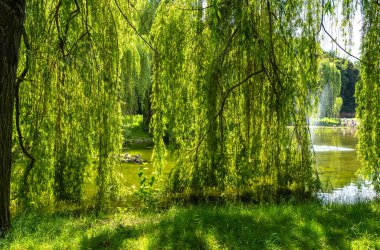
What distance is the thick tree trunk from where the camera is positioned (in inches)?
126

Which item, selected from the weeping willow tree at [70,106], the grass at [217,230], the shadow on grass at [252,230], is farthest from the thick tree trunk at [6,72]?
the weeping willow tree at [70,106]

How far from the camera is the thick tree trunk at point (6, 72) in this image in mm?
3201

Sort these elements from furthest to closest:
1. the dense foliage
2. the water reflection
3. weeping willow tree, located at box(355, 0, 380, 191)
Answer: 1. the water reflection
2. weeping willow tree, located at box(355, 0, 380, 191)
3. the dense foliage

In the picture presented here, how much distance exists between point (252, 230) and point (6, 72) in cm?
266

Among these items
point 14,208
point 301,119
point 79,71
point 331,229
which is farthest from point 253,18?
point 14,208

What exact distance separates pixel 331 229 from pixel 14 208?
3.93 m

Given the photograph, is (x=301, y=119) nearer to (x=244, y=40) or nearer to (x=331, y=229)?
(x=244, y=40)

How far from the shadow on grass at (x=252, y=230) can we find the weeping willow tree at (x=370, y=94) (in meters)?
1.48

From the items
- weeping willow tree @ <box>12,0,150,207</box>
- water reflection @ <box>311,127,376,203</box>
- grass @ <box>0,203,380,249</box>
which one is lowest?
water reflection @ <box>311,127,376,203</box>

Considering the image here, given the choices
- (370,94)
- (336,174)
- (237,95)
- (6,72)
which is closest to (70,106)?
(6,72)

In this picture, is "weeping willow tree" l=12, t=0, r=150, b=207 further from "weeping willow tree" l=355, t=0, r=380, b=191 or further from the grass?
"weeping willow tree" l=355, t=0, r=380, b=191

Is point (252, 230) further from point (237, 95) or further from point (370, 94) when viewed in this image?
point (370, 94)

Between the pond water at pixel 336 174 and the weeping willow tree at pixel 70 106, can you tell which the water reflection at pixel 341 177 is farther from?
the weeping willow tree at pixel 70 106

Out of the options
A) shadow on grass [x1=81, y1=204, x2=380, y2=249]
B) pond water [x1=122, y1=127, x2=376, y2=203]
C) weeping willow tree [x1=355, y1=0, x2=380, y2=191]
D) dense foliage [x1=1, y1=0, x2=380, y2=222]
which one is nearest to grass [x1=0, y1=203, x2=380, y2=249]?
shadow on grass [x1=81, y1=204, x2=380, y2=249]
